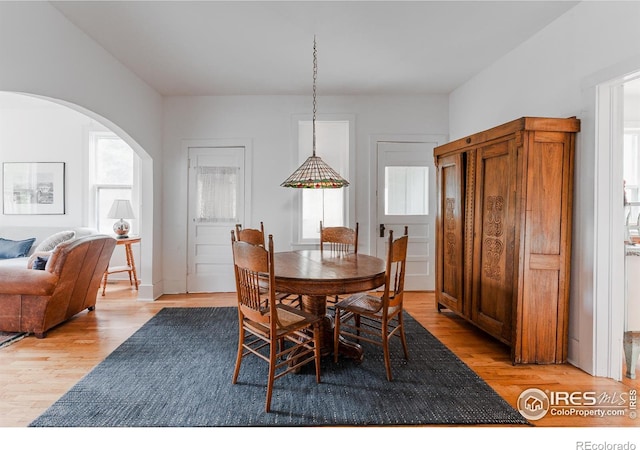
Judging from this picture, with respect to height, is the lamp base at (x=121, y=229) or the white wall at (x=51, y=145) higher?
the white wall at (x=51, y=145)

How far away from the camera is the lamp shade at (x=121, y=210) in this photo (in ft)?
15.5

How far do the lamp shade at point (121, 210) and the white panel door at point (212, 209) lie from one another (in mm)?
956

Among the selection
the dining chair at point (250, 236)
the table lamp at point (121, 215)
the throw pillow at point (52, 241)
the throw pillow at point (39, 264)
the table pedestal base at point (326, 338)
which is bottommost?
the table pedestal base at point (326, 338)

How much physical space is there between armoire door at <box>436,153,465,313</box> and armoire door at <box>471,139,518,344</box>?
228 millimetres

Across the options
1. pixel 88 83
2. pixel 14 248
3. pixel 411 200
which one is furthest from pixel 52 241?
pixel 411 200

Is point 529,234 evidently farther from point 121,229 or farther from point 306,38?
point 121,229

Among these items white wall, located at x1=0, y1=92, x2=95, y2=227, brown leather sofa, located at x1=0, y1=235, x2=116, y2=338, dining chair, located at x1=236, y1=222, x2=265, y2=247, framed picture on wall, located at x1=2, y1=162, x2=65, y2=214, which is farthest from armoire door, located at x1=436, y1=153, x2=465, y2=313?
framed picture on wall, located at x1=2, y1=162, x2=65, y2=214

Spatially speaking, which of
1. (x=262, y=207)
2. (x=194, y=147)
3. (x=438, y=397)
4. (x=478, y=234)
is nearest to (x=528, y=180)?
(x=478, y=234)

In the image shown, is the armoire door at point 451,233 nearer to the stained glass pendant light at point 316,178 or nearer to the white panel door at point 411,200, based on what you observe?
the white panel door at point 411,200

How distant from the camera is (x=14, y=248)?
4.41 m

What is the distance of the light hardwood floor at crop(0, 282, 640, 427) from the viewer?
1.98m

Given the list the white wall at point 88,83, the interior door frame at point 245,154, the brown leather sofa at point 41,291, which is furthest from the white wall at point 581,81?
the brown leather sofa at point 41,291

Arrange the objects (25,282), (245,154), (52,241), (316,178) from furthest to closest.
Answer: (245,154) < (52,241) < (25,282) < (316,178)

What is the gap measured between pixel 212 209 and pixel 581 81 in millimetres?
4217
